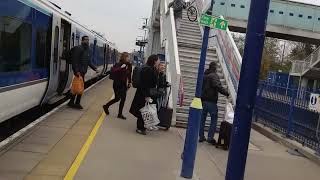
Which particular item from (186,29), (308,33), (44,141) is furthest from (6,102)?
(308,33)

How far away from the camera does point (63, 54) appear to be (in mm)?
14320

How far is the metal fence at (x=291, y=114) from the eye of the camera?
12219 mm

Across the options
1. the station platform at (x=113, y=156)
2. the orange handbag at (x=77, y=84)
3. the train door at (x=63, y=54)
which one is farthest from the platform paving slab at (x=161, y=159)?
the train door at (x=63, y=54)

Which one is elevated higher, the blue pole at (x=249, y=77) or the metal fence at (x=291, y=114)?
the blue pole at (x=249, y=77)

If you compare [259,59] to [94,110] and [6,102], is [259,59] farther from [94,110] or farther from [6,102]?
[94,110]

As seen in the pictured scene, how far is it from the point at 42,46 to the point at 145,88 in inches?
99.7

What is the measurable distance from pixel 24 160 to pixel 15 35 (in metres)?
2.61

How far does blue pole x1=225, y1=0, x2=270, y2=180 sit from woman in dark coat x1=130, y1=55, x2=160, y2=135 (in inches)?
308

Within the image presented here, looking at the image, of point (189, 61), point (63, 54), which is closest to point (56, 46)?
point (63, 54)

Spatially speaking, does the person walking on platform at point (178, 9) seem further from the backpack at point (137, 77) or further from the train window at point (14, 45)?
the train window at point (14, 45)

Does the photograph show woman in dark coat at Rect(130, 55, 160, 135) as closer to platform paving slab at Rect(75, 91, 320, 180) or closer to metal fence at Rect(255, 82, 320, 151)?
platform paving slab at Rect(75, 91, 320, 180)

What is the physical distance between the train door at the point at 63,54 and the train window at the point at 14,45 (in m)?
3.89

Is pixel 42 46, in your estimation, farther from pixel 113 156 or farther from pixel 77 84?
pixel 113 156

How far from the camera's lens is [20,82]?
988 centimetres
